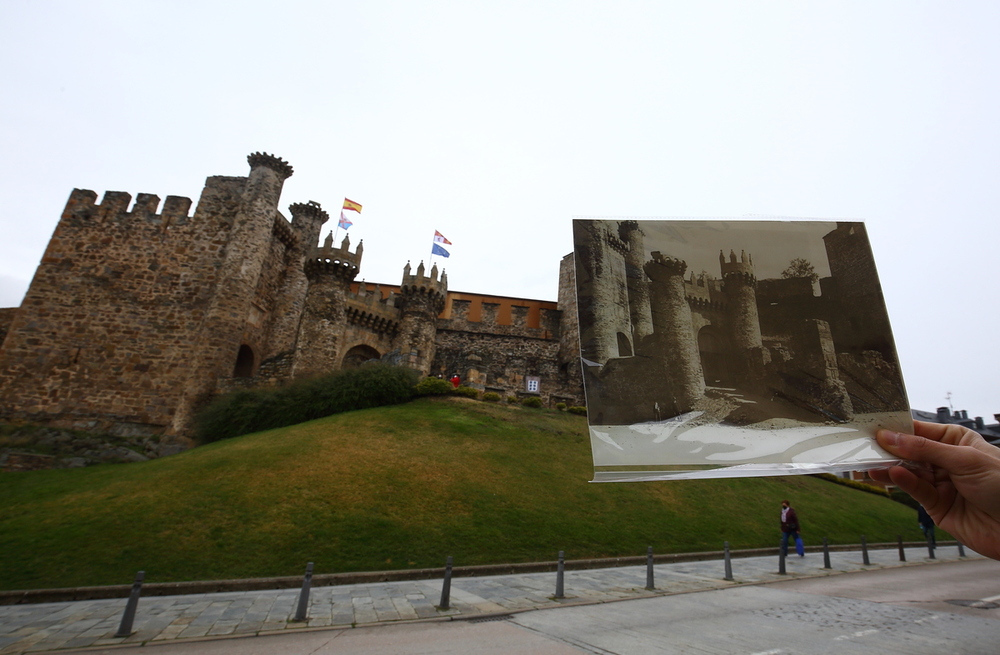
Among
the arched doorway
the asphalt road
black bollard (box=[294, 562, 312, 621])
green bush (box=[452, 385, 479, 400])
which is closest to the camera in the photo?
the asphalt road

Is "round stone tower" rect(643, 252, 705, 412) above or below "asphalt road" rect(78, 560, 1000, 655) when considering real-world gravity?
above

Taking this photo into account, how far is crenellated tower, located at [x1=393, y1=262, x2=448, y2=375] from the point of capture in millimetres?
27438

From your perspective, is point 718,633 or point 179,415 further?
point 179,415

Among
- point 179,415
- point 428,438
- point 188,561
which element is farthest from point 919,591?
point 179,415

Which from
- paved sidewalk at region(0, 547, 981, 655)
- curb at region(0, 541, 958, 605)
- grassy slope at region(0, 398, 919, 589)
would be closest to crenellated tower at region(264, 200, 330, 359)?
grassy slope at region(0, 398, 919, 589)

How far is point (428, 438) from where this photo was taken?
16.5 m

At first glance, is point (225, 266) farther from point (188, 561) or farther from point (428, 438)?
point (188, 561)

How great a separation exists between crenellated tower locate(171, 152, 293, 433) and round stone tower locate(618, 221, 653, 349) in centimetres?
2403

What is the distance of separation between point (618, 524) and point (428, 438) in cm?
696

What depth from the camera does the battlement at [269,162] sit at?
2544cm

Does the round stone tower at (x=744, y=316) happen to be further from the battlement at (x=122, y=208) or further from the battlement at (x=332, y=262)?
the battlement at (x=122, y=208)

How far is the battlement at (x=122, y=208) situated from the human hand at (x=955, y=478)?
30.2 meters

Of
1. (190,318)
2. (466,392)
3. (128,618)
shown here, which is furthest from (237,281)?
(128,618)

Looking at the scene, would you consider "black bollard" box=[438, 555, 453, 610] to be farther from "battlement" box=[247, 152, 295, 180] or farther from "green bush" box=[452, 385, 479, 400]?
"battlement" box=[247, 152, 295, 180]
